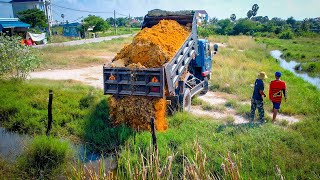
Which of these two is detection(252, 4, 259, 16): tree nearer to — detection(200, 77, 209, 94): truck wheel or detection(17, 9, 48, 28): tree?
detection(17, 9, 48, 28): tree

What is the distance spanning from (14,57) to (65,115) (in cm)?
519

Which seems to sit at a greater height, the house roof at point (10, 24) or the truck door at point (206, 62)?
the house roof at point (10, 24)

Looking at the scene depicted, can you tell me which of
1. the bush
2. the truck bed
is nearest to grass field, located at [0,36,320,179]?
the truck bed

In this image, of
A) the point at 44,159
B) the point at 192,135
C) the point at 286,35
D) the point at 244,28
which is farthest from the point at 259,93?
the point at 244,28

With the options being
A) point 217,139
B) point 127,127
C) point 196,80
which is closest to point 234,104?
point 196,80

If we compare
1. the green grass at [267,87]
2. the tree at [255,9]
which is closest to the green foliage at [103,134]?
the green grass at [267,87]

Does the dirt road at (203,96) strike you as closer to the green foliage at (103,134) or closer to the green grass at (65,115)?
the green grass at (65,115)

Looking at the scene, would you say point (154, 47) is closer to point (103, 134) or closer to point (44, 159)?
point (103, 134)

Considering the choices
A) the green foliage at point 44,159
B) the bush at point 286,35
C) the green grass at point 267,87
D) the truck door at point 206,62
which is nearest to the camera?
the green foliage at point 44,159

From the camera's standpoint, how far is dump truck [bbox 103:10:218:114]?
660 cm

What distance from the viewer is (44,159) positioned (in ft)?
18.2

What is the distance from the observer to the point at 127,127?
6.95 meters

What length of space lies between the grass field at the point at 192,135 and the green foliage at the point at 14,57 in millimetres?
623

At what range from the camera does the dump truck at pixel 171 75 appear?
6.60m
